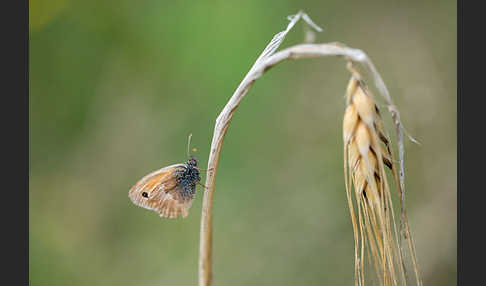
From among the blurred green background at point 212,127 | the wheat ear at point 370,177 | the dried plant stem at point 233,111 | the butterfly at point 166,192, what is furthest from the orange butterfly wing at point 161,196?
the blurred green background at point 212,127

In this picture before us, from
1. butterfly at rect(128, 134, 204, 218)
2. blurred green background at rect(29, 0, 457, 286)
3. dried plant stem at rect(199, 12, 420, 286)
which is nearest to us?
dried plant stem at rect(199, 12, 420, 286)

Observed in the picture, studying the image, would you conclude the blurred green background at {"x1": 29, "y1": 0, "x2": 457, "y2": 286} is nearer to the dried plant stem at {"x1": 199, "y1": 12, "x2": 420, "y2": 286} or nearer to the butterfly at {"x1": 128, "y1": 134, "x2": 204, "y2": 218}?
the butterfly at {"x1": 128, "y1": 134, "x2": 204, "y2": 218}

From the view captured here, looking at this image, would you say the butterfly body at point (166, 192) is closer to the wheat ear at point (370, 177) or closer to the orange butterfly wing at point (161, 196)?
the orange butterfly wing at point (161, 196)

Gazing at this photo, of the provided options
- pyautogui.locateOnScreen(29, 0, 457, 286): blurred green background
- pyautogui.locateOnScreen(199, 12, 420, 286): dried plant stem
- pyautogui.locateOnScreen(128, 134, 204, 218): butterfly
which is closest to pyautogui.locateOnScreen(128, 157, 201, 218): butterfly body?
pyautogui.locateOnScreen(128, 134, 204, 218): butterfly

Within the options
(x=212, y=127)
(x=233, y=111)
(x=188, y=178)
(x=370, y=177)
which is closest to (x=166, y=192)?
(x=188, y=178)

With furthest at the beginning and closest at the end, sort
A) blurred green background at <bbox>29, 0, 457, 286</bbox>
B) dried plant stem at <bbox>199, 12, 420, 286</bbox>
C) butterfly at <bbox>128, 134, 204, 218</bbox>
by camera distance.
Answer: blurred green background at <bbox>29, 0, 457, 286</bbox> → butterfly at <bbox>128, 134, 204, 218</bbox> → dried plant stem at <bbox>199, 12, 420, 286</bbox>

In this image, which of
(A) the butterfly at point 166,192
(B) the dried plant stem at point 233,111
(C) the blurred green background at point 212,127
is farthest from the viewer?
(C) the blurred green background at point 212,127

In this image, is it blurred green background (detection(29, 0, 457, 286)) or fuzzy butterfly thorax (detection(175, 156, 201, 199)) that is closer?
fuzzy butterfly thorax (detection(175, 156, 201, 199))

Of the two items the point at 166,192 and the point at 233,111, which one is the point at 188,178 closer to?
the point at 166,192

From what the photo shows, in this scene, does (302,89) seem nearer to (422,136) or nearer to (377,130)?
(422,136)
